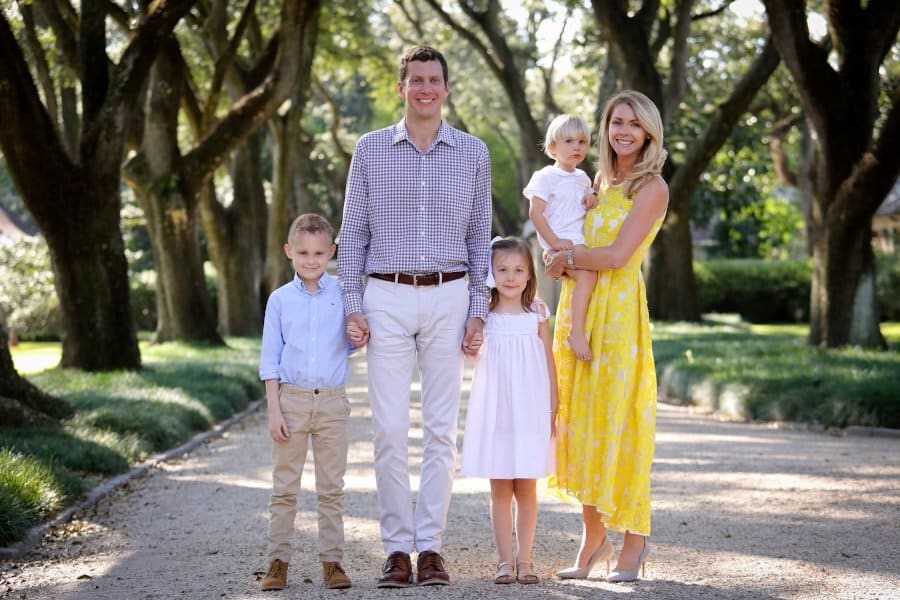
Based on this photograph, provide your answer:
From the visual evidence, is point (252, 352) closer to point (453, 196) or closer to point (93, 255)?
point (93, 255)

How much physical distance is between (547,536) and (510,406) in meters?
1.60

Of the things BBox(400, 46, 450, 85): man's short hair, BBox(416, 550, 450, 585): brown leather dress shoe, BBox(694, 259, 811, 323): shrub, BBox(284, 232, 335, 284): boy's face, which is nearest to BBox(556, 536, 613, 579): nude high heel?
BBox(416, 550, 450, 585): brown leather dress shoe

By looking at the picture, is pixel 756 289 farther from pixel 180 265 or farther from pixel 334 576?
pixel 334 576

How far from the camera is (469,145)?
6.07 metres

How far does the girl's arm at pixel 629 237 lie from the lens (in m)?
5.94

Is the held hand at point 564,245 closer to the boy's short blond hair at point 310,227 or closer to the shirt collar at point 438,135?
the shirt collar at point 438,135

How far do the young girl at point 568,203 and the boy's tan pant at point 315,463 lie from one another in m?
1.19

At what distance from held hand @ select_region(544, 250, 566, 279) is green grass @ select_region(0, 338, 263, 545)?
3.30m

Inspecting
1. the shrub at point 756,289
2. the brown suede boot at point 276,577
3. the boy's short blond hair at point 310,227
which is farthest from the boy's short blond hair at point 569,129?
the shrub at point 756,289

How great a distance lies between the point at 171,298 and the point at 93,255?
22.5ft

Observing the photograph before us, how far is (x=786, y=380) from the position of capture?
1385 centimetres

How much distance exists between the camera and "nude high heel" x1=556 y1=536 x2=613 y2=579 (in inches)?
237

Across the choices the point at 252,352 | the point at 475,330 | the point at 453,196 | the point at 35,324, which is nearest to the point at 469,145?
the point at 453,196

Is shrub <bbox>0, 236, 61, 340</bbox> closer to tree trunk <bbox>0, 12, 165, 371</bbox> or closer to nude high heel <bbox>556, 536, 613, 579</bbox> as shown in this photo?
tree trunk <bbox>0, 12, 165, 371</bbox>
